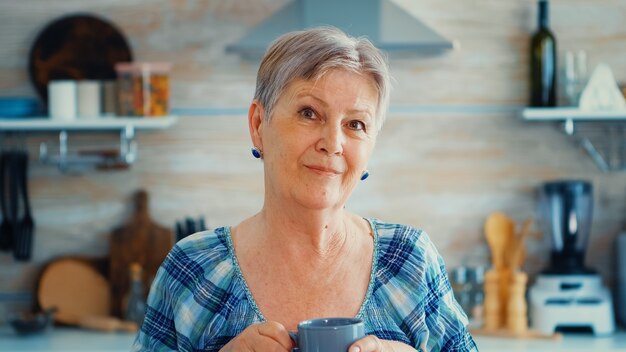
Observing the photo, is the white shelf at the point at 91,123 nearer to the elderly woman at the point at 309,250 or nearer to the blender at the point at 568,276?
the blender at the point at 568,276

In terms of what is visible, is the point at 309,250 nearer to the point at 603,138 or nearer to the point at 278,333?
the point at 278,333

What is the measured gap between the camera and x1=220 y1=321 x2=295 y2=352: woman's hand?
1.38m

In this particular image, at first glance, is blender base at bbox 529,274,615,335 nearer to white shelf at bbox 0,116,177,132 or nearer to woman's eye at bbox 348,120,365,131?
white shelf at bbox 0,116,177,132

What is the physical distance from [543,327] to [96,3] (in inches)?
68.0

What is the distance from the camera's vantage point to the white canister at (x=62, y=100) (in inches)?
130

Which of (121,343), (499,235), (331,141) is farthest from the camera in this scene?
(499,235)

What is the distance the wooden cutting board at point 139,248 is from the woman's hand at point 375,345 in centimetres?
202

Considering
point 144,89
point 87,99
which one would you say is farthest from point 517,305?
point 87,99

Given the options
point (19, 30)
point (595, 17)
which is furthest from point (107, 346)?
point (595, 17)

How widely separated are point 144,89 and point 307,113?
73.7 inches

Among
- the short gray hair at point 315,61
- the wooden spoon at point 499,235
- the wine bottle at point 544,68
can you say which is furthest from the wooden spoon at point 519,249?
the short gray hair at point 315,61

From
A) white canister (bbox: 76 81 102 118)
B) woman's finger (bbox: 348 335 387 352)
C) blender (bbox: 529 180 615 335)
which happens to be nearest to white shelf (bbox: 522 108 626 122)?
blender (bbox: 529 180 615 335)

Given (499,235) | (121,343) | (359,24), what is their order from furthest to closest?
(499,235)
(359,24)
(121,343)

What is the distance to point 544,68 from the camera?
11.0 ft
